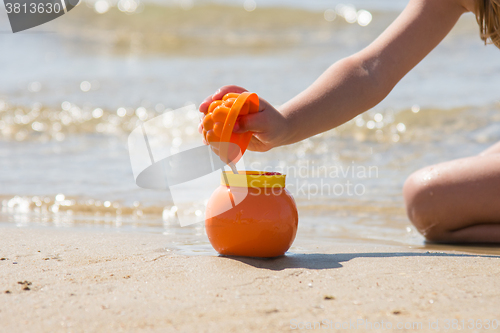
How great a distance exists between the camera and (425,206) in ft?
8.13

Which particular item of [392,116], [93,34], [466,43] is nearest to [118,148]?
[392,116]

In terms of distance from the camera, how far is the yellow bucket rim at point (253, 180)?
5.80ft

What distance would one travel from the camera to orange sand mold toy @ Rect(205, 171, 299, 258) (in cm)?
178

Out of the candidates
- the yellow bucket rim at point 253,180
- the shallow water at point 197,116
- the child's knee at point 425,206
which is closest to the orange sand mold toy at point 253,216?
the yellow bucket rim at point 253,180

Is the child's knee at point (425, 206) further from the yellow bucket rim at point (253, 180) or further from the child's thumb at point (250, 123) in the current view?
the child's thumb at point (250, 123)

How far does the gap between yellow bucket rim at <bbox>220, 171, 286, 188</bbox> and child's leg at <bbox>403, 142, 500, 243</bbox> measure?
3.17 ft

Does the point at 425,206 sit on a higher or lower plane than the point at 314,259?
higher

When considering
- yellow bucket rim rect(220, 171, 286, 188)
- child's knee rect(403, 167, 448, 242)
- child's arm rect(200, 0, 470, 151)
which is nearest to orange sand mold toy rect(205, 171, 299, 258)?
yellow bucket rim rect(220, 171, 286, 188)

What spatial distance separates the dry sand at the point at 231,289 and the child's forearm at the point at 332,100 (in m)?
0.46

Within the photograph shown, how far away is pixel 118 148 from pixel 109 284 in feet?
9.99

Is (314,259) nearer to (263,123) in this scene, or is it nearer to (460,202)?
(263,123)

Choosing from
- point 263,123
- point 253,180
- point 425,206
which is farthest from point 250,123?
point 425,206

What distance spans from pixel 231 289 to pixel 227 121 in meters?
0.49

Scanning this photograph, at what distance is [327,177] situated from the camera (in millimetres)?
3650
